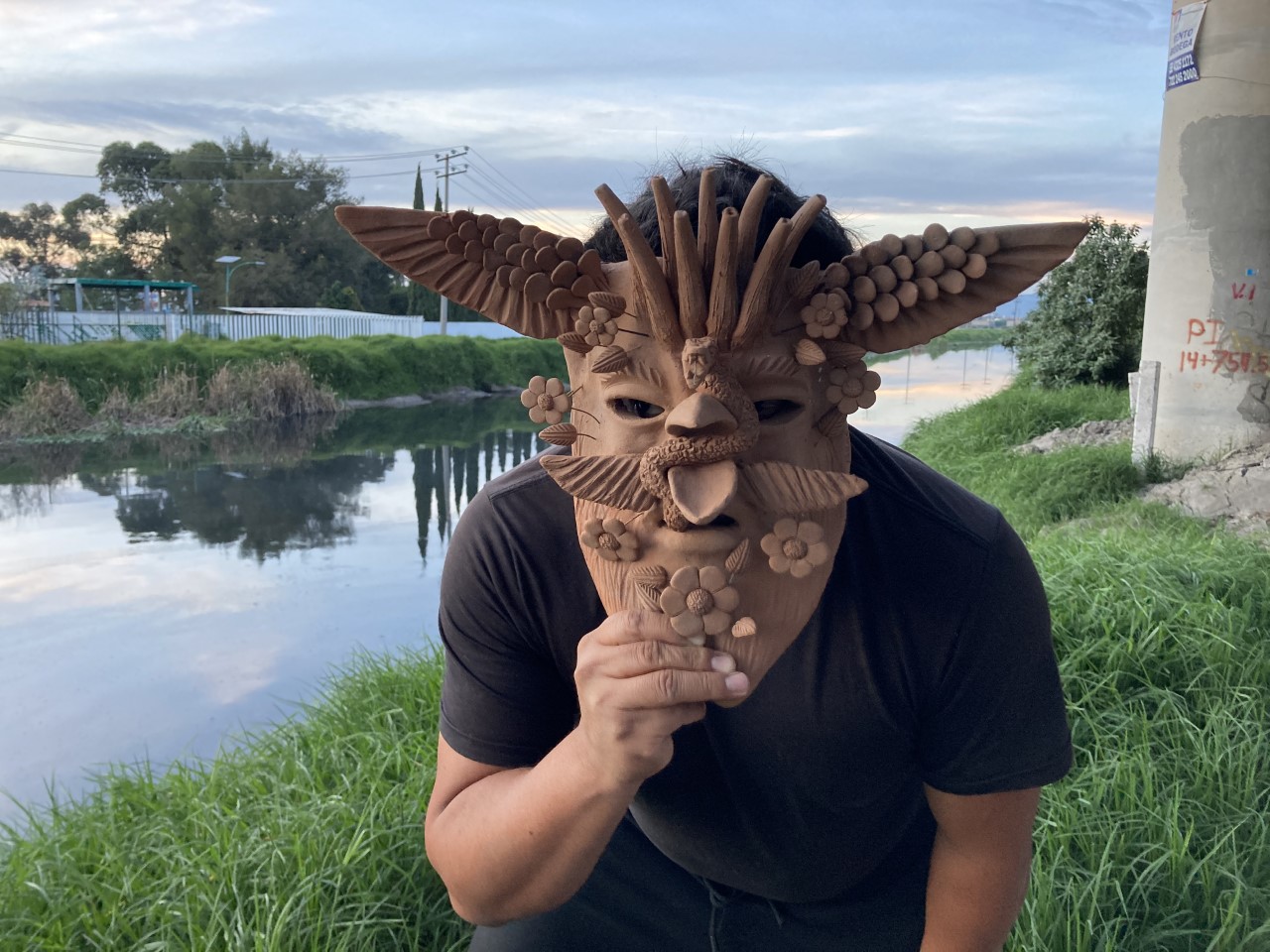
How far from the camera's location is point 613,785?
0.94 metres

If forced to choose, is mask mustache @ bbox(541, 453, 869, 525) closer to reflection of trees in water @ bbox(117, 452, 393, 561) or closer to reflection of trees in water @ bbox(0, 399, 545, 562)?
reflection of trees in water @ bbox(0, 399, 545, 562)

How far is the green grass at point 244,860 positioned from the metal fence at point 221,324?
12.5 metres

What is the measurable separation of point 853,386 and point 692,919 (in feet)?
2.70

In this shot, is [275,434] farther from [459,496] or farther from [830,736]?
[830,736]

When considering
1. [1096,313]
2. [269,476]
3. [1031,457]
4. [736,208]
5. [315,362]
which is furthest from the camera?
[315,362]

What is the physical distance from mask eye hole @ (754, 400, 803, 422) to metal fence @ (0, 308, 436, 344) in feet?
47.1

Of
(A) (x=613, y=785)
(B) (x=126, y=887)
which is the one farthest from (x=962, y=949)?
(B) (x=126, y=887)

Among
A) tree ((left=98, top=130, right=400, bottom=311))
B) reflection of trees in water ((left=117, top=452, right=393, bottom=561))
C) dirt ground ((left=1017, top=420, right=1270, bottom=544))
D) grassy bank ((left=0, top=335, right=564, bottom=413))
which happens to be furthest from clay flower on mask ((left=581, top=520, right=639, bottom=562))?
tree ((left=98, top=130, right=400, bottom=311))

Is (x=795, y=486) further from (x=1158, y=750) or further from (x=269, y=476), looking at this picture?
(x=269, y=476)

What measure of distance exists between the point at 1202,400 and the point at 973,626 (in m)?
5.57

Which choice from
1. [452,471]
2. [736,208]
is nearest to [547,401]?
[736,208]

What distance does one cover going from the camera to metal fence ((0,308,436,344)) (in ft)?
48.7

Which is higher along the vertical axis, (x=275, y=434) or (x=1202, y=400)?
(x=1202, y=400)

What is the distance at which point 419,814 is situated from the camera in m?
2.35
